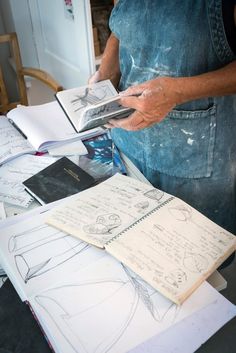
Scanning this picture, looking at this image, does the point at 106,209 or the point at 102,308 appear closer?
the point at 102,308

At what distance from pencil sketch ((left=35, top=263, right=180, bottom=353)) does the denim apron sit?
337 mm

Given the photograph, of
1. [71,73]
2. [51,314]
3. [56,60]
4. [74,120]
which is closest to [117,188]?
[74,120]

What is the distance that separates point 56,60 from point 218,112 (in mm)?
1347

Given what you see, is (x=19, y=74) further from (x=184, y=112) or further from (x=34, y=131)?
(x=184, y=112)

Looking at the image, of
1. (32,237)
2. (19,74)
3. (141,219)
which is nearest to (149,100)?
(141,219)

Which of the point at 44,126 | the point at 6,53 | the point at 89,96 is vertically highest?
the point at 89,96

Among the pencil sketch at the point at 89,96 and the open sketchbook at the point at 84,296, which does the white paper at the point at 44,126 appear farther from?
the open sketchbook at the point at 84,296

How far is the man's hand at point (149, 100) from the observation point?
0.67 metres

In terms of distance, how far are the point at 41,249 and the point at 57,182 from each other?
0.20 m

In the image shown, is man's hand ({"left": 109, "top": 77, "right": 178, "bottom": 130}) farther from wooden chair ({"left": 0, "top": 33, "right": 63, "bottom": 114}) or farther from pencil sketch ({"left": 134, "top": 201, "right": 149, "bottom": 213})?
wooden chair ({"left": 0, "top": 33, "right": 63, "bottom": 114})

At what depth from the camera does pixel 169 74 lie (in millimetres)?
747

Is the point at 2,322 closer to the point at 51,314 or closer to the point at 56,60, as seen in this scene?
the point at 51,314

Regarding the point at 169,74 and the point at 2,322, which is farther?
the point at 169,74

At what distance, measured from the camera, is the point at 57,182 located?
30.8 inches
